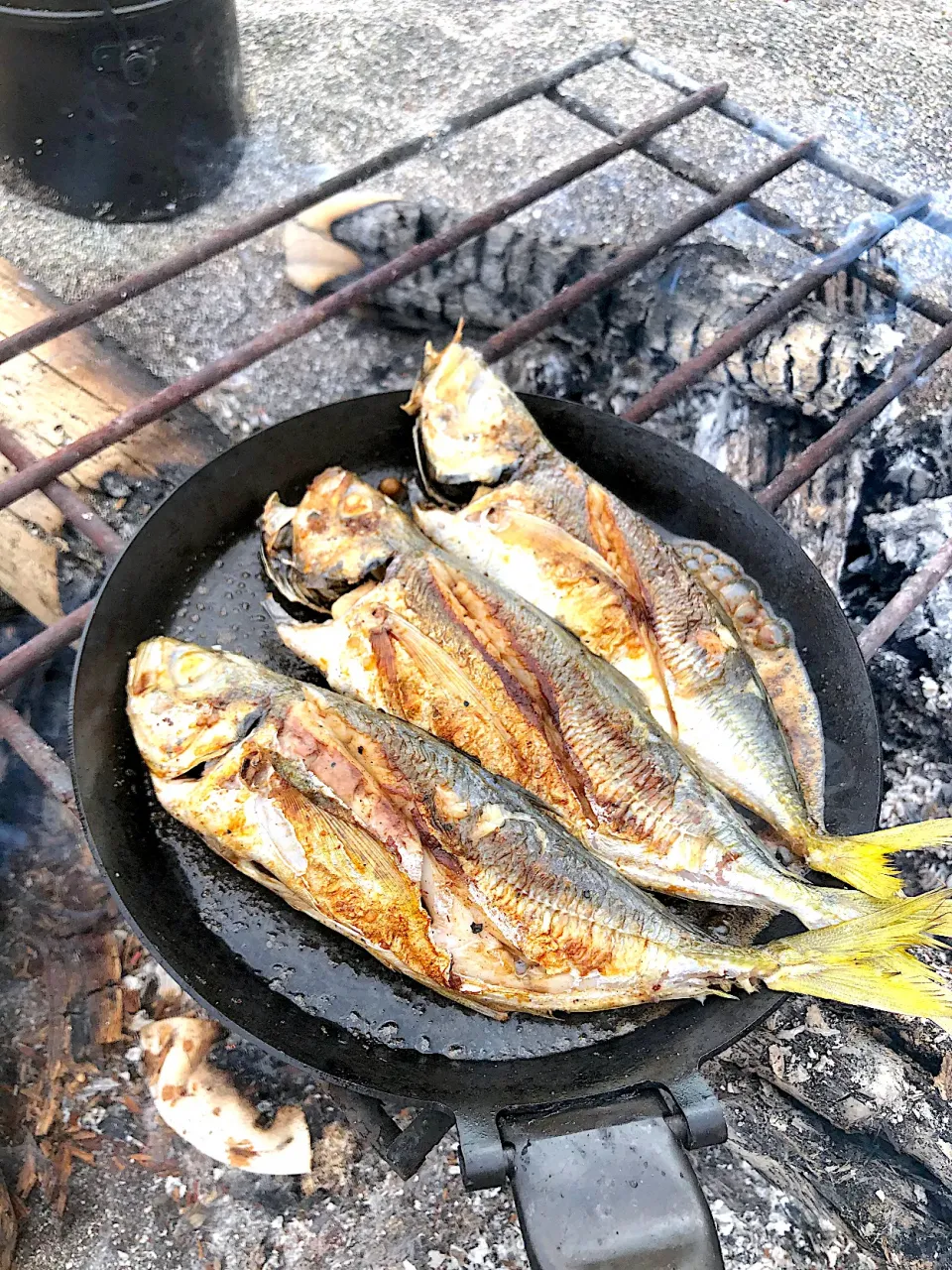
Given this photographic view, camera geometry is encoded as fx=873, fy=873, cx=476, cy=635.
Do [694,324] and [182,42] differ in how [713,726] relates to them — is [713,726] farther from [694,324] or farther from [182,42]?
[182,42]

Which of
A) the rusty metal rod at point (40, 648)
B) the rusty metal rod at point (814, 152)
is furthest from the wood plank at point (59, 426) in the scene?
the rusty metal rod at point (814, 152)

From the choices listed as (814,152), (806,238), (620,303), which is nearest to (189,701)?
(620,303)

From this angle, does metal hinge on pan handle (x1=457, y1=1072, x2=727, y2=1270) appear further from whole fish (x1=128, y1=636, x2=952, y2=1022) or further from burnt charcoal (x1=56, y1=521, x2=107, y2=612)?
burnt charcoal (x1=56, y1=521, x2=107, y2=612)

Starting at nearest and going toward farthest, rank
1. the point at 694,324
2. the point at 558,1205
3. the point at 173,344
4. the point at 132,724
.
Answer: the point at 558,1205
the point at 132,724
the point at 694,324
the point at 173,344

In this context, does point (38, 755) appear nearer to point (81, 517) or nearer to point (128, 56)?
point (81, 517)

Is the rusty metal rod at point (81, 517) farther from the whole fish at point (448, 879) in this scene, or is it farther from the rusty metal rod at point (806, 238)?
the rusty metal rod at point (806, 238)

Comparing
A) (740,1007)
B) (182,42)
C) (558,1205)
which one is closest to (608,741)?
(740,1007)

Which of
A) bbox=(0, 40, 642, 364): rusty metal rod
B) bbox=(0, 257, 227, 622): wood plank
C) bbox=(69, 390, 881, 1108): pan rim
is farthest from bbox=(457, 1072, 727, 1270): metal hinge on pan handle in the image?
bbox=(0, 40, 642, 364): rusty metal rod
